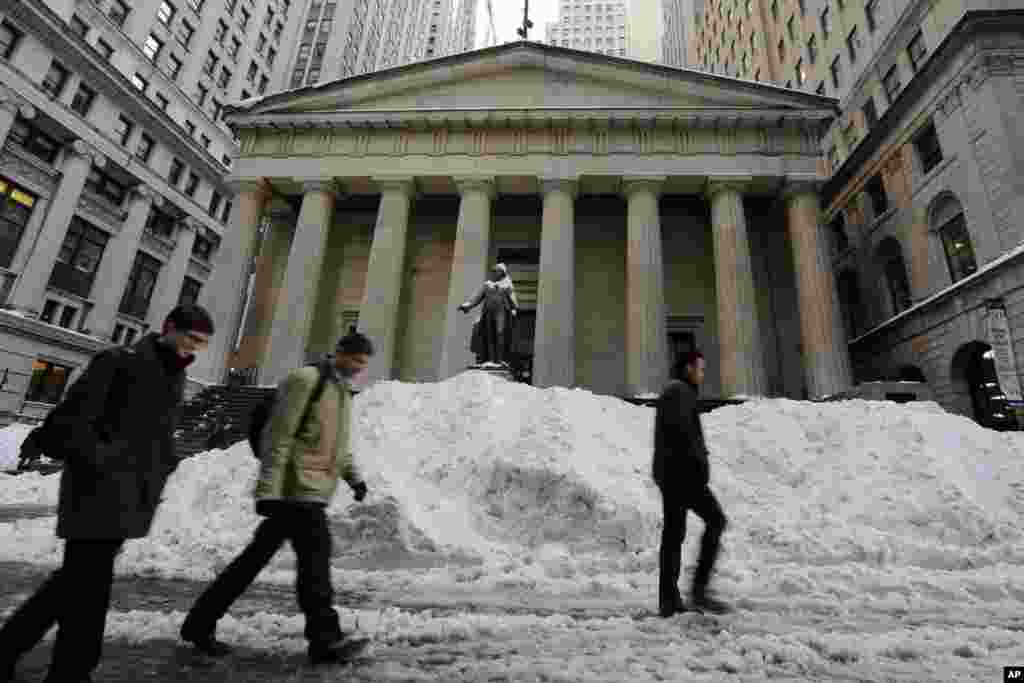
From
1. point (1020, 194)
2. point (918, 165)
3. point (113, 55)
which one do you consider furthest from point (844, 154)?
point (113, 55)

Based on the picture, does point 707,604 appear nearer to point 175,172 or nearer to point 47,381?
point 47,381

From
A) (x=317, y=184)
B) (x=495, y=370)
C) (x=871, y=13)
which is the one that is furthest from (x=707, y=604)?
(x=871, y=13)

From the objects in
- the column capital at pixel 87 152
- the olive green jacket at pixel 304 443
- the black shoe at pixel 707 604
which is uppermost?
the column capital at pixel 87 152

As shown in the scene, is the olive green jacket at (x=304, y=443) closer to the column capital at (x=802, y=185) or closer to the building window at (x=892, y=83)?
the column capital at (x=802, y=185)

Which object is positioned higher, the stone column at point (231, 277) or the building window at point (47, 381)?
the stone column at point (231, 277)

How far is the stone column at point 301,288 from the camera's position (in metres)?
19.3

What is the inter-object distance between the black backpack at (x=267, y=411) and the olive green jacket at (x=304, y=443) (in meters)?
0.02

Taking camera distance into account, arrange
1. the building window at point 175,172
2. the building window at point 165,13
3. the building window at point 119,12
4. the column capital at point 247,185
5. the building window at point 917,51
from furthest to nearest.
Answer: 1. the building window at point 175,172
2. the building window at point 165,13
3. the building window at point 119,12
4. the column capital at point 247,185
5. the building window at point 917,51

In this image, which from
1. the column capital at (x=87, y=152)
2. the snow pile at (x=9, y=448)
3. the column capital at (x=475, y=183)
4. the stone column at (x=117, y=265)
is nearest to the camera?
the snow pile at (x=9, y=448)

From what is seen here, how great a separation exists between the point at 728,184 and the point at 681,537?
64.5ft

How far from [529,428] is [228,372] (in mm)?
16534

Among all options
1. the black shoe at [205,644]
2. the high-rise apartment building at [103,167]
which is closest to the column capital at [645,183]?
the black shoe at [205,644]

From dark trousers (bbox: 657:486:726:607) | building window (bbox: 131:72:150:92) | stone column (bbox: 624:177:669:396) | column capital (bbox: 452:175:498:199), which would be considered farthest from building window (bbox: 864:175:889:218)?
building window (bbox: 131:72:150:92)

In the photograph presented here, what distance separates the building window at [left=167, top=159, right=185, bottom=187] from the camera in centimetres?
3400
